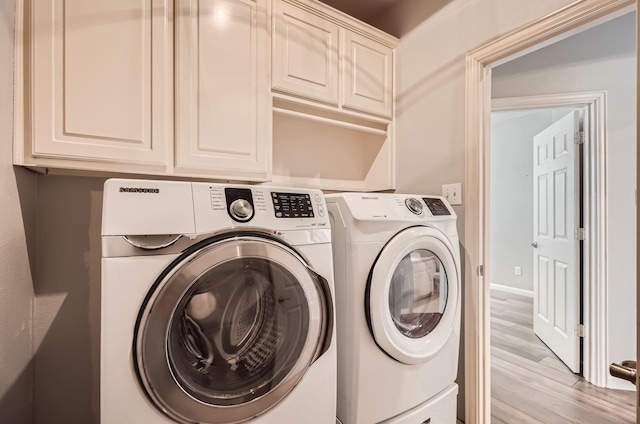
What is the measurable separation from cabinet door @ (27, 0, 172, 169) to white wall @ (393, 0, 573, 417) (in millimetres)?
1441

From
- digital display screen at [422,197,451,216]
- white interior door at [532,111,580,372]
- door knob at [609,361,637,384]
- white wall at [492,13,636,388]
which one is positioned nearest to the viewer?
door knob at [609,361,637,384]

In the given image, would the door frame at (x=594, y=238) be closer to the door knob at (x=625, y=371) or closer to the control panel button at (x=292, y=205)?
the door knob at (x=625, y=371)

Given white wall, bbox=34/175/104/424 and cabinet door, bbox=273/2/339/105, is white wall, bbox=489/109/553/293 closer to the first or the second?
cabinet door, bbox=273/2/339/105

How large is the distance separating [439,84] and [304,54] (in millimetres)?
840

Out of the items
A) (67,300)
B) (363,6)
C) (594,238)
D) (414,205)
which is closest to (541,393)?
(594,238)

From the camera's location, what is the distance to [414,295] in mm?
1395

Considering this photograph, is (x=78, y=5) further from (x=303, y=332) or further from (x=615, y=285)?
(x=615, y=285)

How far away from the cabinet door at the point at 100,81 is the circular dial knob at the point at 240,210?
0.56 meters

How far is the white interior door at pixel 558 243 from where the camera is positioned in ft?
7.57

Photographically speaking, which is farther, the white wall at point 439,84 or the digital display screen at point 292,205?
the white wall at point 439,84

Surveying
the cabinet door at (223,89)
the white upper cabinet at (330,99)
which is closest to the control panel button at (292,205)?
the cabinet door at (223,89)

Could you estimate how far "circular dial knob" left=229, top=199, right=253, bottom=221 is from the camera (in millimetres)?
955

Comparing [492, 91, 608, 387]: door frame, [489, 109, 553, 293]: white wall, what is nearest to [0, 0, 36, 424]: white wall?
[492, 91, 608, 387]: door frame

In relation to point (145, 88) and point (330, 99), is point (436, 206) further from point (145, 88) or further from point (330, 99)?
point (145, 88)
